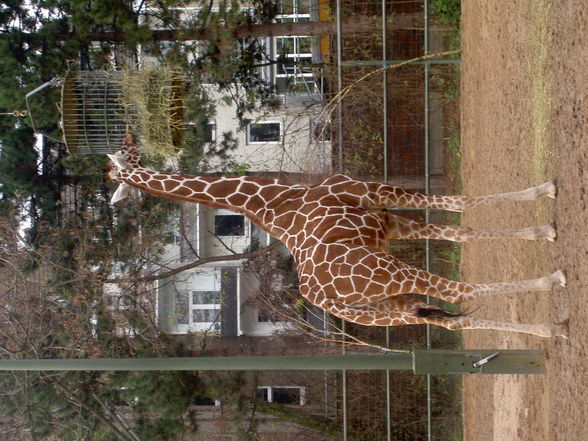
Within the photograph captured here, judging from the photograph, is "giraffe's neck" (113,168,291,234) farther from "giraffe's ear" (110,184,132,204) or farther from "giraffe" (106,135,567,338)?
"giraffe's ear" (110,184,132,204)

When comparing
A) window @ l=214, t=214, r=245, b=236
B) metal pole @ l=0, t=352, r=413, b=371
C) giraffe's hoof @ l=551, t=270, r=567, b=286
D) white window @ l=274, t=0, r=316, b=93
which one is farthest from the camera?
window @ l=214, t=214, r=245, b=236

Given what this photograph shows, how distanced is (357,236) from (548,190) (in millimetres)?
1476

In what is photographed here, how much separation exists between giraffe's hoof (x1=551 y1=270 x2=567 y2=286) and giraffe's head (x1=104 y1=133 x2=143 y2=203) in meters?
3.50

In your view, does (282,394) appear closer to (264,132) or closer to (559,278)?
(264,132)

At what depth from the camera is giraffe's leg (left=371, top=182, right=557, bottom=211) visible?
4.77 meters

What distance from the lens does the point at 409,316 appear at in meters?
4.74

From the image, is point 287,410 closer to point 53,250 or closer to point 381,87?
point 53,250

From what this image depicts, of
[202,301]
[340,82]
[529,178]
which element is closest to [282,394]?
[202,301]

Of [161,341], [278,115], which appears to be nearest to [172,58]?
[278,115]

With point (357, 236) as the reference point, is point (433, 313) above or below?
below

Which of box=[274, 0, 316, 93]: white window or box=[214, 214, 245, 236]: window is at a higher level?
box=[274, 0, 316, 93]: white window

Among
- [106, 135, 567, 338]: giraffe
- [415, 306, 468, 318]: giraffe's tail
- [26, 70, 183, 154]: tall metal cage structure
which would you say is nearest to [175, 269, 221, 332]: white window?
[26, 70, 183, 154]: tall metal cage structure

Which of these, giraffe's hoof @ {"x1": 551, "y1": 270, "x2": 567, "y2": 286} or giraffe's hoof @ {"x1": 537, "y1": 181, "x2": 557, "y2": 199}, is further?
giraffe's hoof @ {"x1": 537, "y1": 181, "x2": 557, "y2": 199}

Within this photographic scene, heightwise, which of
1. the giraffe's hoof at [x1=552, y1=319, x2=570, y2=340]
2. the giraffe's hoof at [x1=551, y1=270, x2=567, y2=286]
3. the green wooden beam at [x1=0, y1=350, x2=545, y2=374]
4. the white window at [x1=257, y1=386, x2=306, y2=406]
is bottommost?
the white window at [x1=257, y1=386, x2=306, y2=406]
